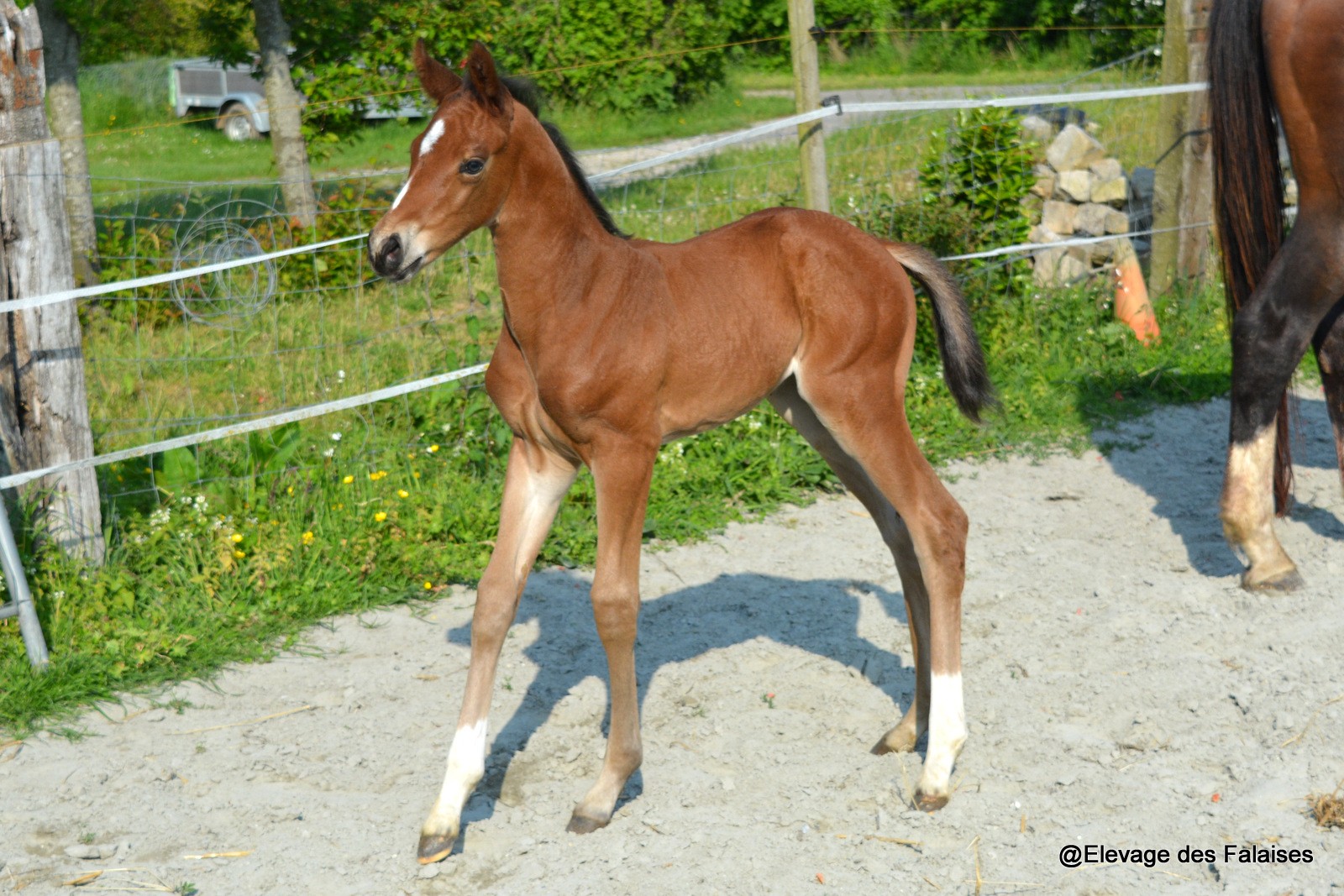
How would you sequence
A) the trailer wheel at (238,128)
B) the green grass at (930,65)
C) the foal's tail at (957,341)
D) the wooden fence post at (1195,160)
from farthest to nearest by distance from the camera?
1. the trailer wheel at (238,128)
2. the green grass at (930,65)
3. the wooden fence post at (1195,160)
4. the foal's tail at (957,341)

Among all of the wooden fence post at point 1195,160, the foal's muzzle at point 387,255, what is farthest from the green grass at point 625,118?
the foal's muzzle at point 387,255

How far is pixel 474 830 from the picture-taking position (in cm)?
328

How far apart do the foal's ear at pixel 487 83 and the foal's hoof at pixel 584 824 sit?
5.82ft

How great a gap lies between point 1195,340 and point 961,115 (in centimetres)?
Answer: 187

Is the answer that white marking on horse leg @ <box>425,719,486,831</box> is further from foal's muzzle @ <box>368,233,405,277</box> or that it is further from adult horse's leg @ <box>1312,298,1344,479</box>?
adult horse's leg @ <box>1312,298,1344,479</box>

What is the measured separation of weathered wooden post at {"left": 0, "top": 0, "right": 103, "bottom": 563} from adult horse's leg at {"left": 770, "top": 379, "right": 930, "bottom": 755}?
2603 millimetres

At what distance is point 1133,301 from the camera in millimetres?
7258

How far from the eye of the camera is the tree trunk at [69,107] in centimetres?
802

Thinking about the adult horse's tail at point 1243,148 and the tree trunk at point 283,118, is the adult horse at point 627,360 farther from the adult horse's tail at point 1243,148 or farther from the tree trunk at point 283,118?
the tree trunk at point 283,118

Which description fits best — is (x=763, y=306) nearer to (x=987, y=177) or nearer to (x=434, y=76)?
(x=434, y=76)

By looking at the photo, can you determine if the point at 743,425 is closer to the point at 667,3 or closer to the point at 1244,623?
the point at 1244,623

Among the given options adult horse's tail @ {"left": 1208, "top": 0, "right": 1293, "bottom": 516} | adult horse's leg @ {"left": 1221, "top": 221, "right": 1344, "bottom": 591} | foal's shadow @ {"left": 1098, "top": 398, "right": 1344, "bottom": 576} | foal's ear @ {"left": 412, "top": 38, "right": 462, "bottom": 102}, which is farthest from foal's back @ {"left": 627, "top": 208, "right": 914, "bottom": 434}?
foal's shadow @ {"left": 1098, "top": 398, "right": 1344, "bottom": 576}

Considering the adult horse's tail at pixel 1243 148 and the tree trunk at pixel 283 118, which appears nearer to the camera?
the adult horse's tail at pixel 1243 148

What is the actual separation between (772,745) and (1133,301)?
4626 millimetres
